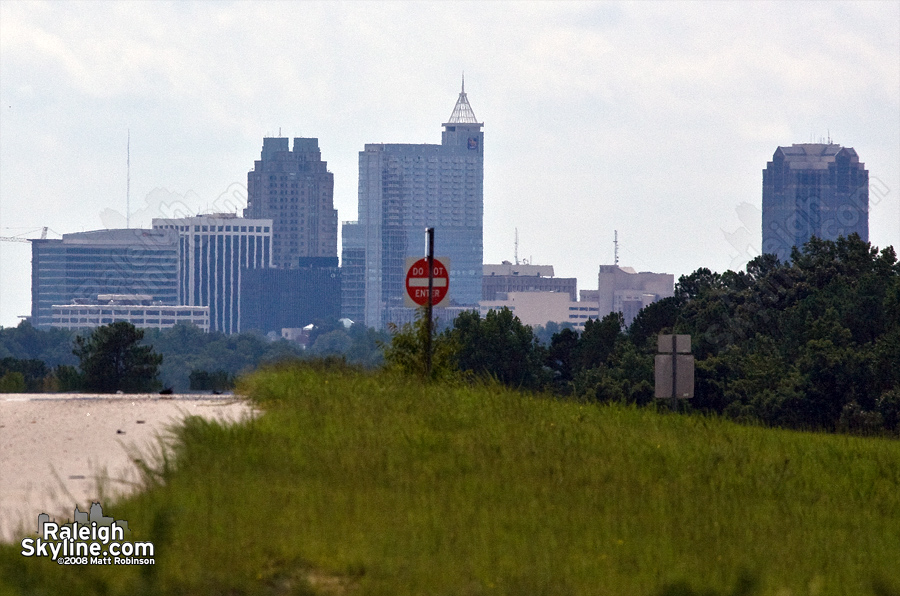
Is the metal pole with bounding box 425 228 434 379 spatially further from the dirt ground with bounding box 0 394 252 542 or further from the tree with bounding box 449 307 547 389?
the tree with bounding box 449 307 547 389

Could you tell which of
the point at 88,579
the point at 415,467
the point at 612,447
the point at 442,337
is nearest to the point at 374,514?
the point at 415,467

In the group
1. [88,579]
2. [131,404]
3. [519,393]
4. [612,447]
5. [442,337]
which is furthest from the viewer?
[442,337]

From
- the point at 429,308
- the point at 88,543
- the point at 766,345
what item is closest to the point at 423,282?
the point at 429,308

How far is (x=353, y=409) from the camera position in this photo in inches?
598

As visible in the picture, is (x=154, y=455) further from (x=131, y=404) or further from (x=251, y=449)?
(x=131, y=404)

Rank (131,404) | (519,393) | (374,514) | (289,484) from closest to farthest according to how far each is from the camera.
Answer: (374,514)
(289,484)
(131,404)
(519,393)

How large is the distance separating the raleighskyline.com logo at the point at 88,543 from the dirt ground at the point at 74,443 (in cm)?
18

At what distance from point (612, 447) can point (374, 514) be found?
16.1 ft

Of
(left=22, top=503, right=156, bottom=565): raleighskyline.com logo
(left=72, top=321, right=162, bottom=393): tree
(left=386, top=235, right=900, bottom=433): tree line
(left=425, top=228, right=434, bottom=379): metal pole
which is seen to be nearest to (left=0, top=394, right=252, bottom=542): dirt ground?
(left=22, top=503, right=156, bottom=565): raleighskyline.com logo

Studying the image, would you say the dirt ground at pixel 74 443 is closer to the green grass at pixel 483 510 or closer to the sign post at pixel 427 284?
the green grass at pixel 483 510

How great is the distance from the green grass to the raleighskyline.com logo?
0.45ft

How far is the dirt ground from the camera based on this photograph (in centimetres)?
979

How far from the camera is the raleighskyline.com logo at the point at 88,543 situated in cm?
834

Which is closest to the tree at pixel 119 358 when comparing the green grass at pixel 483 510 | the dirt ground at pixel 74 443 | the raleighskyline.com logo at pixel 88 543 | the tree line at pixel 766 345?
the tree line at pixel 766 345
